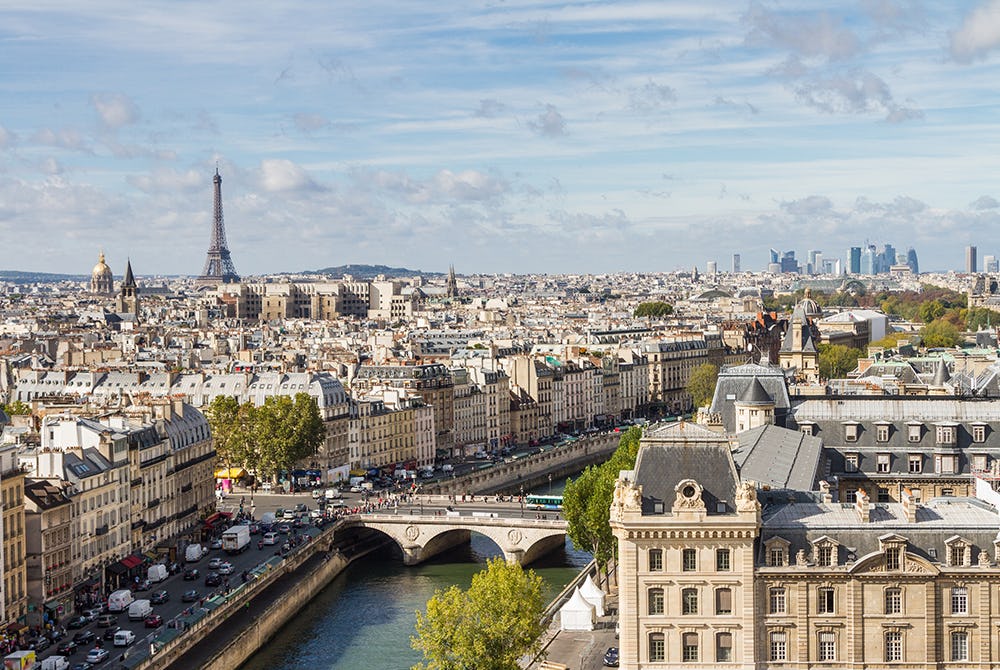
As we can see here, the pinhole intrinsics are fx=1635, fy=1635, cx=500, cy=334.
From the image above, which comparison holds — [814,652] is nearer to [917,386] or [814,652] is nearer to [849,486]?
[849,486]

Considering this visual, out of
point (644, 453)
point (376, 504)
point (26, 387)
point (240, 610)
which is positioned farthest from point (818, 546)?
point (26, 387)

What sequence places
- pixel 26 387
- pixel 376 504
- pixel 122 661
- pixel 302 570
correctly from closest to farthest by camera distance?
1. pixel 122 661
2. pixel 302 570
3. pixel 376 504
4. pixel 26 387

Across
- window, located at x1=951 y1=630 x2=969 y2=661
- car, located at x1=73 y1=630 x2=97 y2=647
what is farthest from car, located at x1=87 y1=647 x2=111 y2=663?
window, located at x1=951 y1=630 x2=969 y2=661

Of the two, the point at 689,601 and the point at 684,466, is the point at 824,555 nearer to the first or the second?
the point at 689,601

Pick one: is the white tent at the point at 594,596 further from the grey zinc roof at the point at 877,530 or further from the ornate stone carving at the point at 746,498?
the ornate stone carving at the point at 746,498

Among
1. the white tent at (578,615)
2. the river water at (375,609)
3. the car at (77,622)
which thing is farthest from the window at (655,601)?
the car at (77,622)

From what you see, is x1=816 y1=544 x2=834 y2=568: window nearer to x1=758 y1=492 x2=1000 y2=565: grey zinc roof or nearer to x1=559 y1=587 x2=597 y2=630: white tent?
x1=758 y1=492 x2=1000 y2=565: grey zinc roof

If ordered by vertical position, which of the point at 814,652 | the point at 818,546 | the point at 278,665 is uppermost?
the point at 818,546
